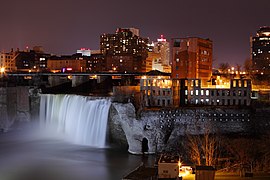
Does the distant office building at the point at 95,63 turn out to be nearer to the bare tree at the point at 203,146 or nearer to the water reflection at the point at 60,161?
the water reflection at the point at 60,161

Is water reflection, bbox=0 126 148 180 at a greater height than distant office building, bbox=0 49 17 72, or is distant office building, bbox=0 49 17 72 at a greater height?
distant office building, bbox=0 49 17 72

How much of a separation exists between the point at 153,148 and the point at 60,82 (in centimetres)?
4966

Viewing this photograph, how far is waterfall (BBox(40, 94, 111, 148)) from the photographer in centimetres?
5828

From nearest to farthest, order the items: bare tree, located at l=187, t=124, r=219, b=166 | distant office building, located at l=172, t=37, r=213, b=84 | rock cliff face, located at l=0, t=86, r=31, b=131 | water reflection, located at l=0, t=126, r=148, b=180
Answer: bare tree, located at l=187, t=124, r=219, b=166 → water reflection, located at l=0, t=126, r=148, b=180 → distant office building, located at l=172, t=37, r=213, b=84 → rock cliff face, located at l=0, t=86, r=31, b=131

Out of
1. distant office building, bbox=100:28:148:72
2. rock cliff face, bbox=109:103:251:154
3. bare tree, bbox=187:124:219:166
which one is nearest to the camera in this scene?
bare tree, bbox=187:124:219:166

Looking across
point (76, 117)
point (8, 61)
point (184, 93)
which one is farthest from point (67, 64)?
point (184, 93)

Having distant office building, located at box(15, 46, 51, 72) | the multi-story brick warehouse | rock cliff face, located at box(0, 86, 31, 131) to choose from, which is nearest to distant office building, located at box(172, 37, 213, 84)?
the multi-story brick warehouse

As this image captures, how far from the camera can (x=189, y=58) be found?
211ft

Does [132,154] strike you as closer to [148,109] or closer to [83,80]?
[148,109]

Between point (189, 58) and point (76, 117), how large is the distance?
22.4 meters

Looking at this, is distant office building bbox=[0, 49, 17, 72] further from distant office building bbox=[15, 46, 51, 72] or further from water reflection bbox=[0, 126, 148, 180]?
water reflection bbox=[0, 126, 148, 180]

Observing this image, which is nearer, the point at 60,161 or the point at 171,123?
the point at 60,161

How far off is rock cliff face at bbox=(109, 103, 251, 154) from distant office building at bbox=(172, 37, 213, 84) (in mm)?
13767

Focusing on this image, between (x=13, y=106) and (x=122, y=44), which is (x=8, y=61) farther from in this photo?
(x=13, y=106)
